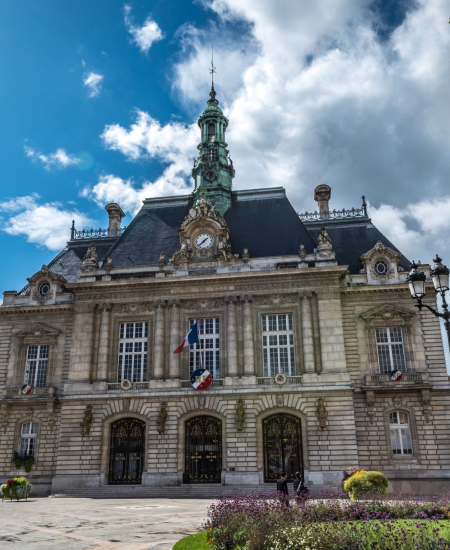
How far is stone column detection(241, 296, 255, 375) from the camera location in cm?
3338

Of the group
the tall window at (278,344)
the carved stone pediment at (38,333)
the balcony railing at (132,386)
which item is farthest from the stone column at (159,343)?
the carved stone pediment at (38,333)

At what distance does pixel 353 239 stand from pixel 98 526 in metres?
29.2

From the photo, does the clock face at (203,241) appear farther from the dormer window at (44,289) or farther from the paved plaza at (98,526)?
the paved plaza at (98,526)

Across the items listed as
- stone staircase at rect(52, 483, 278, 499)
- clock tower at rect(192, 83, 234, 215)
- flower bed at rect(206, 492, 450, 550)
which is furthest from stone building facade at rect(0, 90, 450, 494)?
flower bed at rect(206, 492, 450, 550)

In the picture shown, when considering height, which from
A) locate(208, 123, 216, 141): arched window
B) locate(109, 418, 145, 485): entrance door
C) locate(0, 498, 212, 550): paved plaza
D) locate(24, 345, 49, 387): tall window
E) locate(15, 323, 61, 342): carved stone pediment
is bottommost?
locate(0, 498, 212, 550): paved plaza

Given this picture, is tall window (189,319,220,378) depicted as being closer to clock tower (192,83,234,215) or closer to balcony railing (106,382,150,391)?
balcony railing (106,382,150,391)

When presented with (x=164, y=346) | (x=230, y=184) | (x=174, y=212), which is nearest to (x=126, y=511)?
(x=164, y=346)

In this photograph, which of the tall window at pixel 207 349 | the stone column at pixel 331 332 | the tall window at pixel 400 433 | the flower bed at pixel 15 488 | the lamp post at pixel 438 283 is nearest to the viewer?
the lamp post at pixel 438 283

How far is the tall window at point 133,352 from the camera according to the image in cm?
3506

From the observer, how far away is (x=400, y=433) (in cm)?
3250

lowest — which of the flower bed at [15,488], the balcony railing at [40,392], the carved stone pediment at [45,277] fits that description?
the flower bed at [15,488]

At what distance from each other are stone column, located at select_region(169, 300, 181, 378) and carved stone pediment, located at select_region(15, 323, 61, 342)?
28.1ft

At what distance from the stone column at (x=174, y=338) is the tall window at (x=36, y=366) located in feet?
31.2

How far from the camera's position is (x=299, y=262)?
35.2m
